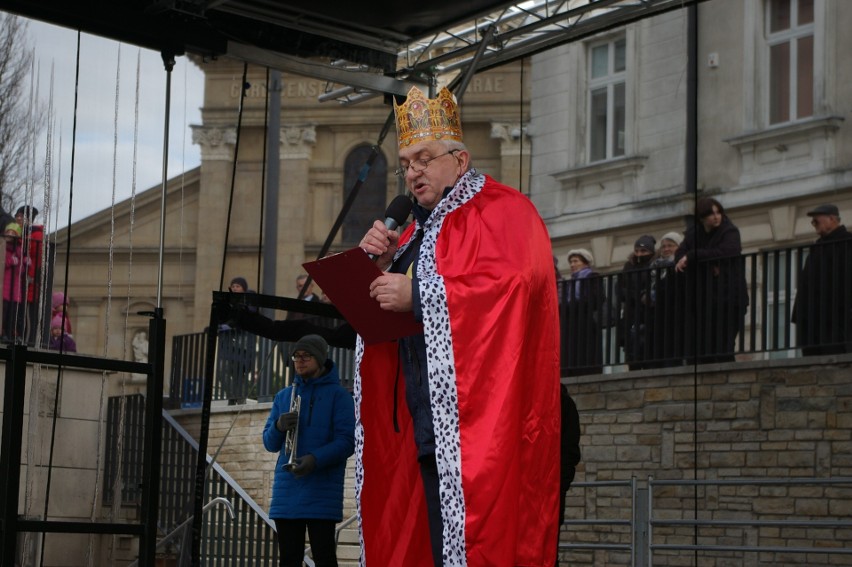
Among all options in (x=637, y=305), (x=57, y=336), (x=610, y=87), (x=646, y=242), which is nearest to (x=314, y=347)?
(x=57, y=336)

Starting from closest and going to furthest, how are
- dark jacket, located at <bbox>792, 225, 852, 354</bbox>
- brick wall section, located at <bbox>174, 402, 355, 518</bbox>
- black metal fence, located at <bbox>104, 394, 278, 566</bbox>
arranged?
black metal fence, located at <bbox>104, 394, 278, 566</bbox>
dark jacket, located at <bbox>792, 225, 852, 354</bbox>
brick wall section, located at <bbox>174, 402, 355, 518</bbox>

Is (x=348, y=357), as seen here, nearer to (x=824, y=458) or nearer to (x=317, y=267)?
(x=824, y=458)

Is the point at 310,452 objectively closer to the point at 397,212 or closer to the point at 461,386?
the point at 397,212

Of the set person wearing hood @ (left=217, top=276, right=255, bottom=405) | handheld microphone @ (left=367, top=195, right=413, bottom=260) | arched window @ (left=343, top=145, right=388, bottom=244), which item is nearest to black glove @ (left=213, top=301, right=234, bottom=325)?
handheld microphone @ (left=367, top=195, right=413, bottom=260)

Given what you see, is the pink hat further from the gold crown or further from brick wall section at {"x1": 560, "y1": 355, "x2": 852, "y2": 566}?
brick wall section at {"x1": 560, "y1": 355, "x2": 852, "y2": 566}

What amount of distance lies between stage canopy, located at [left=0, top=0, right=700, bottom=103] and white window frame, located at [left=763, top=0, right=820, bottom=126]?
10.5ft

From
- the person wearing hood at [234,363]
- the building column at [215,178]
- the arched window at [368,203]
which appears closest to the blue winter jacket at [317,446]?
the person wearing hood at [234,363]

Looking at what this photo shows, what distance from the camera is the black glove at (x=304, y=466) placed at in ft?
21.2

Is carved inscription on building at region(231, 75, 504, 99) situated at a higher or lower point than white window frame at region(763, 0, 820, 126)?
higher

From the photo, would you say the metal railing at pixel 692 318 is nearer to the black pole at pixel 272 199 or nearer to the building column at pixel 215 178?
the black pole at pixel 272 199

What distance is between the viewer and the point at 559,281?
11.9 meters

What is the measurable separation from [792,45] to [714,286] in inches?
80.6

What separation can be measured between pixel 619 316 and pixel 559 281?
84 cm

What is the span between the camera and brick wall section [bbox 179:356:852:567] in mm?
9141
